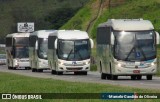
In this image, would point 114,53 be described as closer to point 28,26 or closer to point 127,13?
point 127,13

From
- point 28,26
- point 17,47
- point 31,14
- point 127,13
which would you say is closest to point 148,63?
point 17,47

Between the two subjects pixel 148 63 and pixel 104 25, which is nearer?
pixel 148 63

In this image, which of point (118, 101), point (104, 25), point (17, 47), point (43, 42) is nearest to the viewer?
point (118, 101)

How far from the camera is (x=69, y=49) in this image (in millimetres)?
55062

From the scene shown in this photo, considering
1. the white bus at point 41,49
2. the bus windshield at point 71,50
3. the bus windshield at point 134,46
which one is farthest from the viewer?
the white bus at point 41,49

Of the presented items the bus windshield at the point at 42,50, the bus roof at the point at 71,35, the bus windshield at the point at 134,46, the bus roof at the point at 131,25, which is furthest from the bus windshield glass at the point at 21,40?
the bus windshield at the point at 134,46

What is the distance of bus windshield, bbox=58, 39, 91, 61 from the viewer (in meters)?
54.8

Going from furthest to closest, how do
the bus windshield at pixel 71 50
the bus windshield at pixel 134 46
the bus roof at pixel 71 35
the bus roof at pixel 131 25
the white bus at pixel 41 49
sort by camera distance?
the white bus at pixel 41 49 → the bus roof at pixel 71 35 → the bus windshield at pixel 71 50 → the bus roof at pixel 131 25 → the bus windshield at pixel 134 46

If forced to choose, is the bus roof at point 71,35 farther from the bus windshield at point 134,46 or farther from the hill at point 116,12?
the hill at point 116,12

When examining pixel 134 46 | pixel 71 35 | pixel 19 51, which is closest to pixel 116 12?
pixel 19 51

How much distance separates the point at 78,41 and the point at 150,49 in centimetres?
1293

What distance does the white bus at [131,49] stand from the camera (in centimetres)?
4216

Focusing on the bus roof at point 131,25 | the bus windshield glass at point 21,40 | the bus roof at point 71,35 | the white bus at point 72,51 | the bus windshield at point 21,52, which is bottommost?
the bus windshield at point 21,52

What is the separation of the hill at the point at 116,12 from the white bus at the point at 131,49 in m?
49.4
